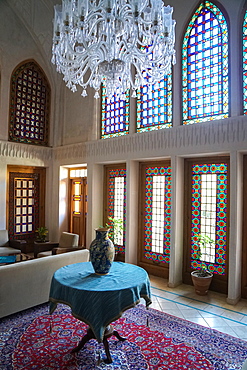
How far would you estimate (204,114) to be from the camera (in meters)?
4.88

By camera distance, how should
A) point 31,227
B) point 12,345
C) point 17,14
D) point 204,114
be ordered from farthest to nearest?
point 31,227, point 17,14, point 204,114, point 12,345

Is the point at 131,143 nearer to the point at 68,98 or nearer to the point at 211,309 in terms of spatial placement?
the point at 68,98

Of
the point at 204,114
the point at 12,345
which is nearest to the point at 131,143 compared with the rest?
the point at 204,114

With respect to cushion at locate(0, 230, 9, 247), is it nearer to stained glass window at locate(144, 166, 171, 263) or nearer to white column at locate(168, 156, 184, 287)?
stained glass window at locate(144, 166, 171, 263)

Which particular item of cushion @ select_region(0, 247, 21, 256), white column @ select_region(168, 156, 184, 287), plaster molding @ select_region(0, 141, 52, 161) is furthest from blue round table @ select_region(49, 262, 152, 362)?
plaster molding @ select_region(0, 141, 52, 161)

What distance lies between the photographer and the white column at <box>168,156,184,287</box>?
5.03 metres

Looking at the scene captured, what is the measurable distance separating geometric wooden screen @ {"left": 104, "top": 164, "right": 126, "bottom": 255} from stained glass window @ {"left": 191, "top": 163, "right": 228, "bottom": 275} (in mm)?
1791

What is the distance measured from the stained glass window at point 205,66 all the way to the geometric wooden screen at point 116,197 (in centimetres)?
211

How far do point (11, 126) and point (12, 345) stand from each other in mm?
5357

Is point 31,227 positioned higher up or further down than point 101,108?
further down

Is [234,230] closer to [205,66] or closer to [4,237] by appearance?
[205,66]

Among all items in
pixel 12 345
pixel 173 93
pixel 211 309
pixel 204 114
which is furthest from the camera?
pixel 173 93

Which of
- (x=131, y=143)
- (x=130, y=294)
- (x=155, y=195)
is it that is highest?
(x=131, y=143)

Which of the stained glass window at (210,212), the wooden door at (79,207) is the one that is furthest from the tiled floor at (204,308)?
the wooden door at (79,207)
